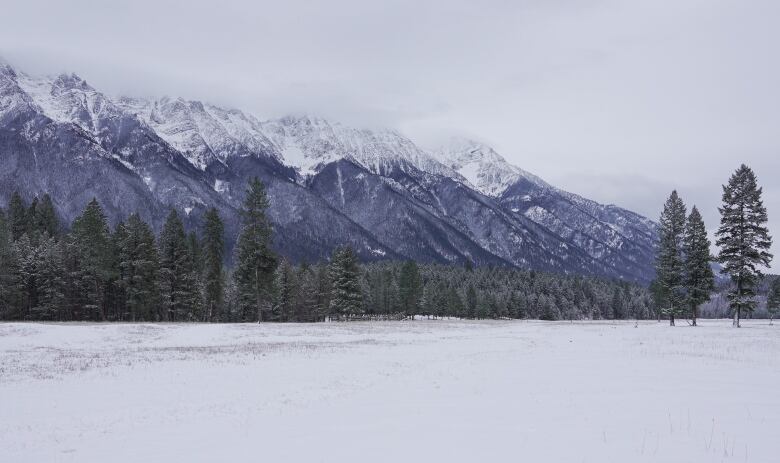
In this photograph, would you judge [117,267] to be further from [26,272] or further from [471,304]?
[471,304]

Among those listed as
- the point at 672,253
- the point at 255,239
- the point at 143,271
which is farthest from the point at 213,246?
the point at 672,253

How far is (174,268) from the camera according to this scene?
68500 mm

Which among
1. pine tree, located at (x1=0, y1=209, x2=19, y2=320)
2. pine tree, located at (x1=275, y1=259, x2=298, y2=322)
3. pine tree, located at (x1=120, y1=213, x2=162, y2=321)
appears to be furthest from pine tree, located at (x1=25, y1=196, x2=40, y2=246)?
pine tree, located at (x1=275, y1=259, x2=298, y2=322)

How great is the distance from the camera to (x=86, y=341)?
33906mm

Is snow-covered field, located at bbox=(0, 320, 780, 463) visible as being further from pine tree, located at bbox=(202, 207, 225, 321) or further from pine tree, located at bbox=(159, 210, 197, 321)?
pine tree, located at bbox=(159, 210, 197, 321)

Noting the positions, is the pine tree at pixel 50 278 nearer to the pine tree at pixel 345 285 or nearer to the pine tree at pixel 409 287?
the pine tree at pixel 345 285

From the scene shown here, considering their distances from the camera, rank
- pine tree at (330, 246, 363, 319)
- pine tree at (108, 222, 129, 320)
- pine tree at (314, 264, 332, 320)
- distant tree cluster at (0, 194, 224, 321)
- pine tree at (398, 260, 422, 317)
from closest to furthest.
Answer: distant tree cluster at (0, 194, 224, 321)
pine tree at (108, 222, 129, 320)
pine tree at (330, 246, 363, 319)
pine tree at (314, 264, 332, 320)
pine tree at (398, 260, 422, 317)

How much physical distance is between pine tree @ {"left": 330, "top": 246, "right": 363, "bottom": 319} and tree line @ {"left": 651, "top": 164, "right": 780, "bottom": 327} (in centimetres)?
4038

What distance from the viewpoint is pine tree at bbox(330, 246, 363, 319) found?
7650 cm

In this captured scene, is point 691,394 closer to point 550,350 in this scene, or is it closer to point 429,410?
point 429,410

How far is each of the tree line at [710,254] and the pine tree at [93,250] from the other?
213 feet

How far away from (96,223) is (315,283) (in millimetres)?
41970

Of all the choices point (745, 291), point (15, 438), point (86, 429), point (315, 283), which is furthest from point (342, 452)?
point (315, 283)

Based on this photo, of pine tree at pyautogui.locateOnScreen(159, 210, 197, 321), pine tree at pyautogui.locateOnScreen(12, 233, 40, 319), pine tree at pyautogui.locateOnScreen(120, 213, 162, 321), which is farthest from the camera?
pine tree at pyautogui.locateOnScreen(159, 210, 197, 321)
